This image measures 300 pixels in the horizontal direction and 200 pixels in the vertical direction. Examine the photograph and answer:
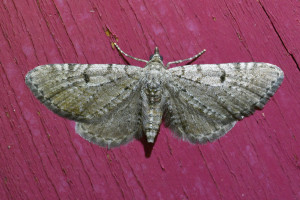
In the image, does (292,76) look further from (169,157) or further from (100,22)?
(100,22)

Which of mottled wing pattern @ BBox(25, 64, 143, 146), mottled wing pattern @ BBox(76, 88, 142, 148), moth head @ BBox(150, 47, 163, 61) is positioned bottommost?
mottled wing pattern @ BBox(76, 88, 142, 148)

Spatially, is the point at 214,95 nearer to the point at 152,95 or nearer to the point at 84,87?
the point at 152,95

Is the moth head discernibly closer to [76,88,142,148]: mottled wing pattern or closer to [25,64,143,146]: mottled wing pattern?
[25,64,143,146]: mottled wing pattern

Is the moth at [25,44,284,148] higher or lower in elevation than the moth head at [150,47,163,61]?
lower

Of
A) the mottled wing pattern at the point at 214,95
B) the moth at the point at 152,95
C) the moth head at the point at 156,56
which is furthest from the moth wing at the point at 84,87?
the mottled wing pattern at the point at 214,95

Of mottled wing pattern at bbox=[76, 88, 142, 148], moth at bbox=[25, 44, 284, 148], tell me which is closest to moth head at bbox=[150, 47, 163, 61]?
moth at bbox=[25, 44, 284, 148]

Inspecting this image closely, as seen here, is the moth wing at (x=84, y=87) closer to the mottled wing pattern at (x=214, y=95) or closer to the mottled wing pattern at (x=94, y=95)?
the mottled wing pattern at (x=94, y=95)

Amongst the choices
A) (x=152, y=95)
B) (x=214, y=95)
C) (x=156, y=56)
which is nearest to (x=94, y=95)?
(x=152, y=95)

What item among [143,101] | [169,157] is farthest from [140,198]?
[143,101]
